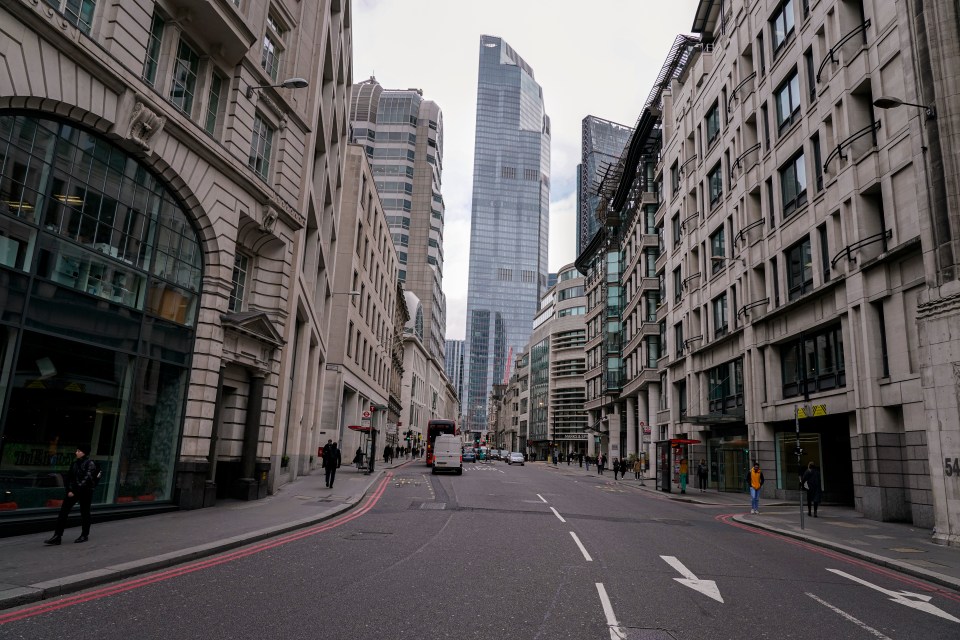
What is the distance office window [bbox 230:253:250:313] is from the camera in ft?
65.1

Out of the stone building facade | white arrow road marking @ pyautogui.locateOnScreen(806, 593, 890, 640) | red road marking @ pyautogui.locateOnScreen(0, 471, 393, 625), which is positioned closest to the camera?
red road marking @ pyautogui.locateOnScreen(0, 471, 393, 625)

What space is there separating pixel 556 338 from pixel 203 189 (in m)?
97.3

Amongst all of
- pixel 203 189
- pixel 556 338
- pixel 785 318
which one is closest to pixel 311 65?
pixel 203 189

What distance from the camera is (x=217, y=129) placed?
17734 millimetres

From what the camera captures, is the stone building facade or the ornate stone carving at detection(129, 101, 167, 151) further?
the ornate stone carving at detection(129, 101, 167, 151)

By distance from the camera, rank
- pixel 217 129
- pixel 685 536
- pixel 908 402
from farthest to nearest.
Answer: pixel 908 402 < pixel 217 129 < pixel 685 536

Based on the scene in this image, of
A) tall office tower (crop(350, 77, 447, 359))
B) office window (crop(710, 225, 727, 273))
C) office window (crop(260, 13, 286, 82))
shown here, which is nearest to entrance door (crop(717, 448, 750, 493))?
office window (crop(710, 225, 727, 273))

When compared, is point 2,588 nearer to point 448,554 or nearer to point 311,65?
point 448,554

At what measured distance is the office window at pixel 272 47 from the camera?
67.0ft

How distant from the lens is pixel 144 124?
552 inches

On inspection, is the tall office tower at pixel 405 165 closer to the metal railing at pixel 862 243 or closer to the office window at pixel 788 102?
the office window at pixel 788 102

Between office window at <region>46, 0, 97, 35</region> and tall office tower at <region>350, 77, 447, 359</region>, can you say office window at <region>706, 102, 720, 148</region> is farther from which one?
tall office tower at <region>350, 77, 447, 359</region>

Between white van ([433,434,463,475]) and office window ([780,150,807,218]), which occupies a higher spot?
office window ([780,150,807,218])

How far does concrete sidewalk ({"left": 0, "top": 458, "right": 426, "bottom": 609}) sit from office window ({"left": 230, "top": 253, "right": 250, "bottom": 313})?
607cm
